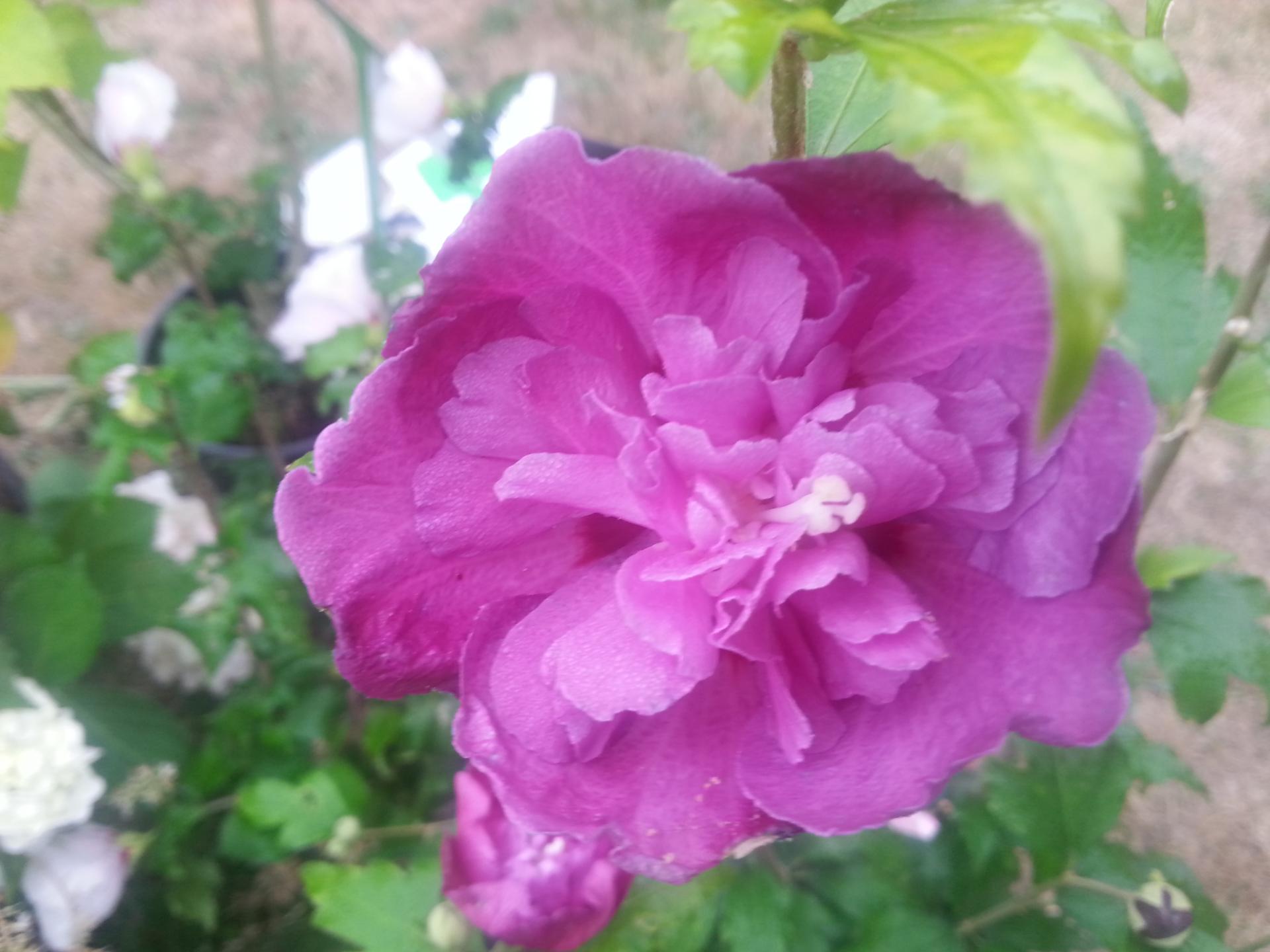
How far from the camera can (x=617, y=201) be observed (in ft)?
0.77

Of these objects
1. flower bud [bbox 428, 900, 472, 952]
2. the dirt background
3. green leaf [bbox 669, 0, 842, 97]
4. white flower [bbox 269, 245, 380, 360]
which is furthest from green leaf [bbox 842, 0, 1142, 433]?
the dirt background

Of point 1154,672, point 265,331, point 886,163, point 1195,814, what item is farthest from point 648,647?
point 1195,814

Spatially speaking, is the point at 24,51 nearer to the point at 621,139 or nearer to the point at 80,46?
the point at 80,46

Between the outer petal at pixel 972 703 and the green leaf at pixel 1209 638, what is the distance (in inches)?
9.4

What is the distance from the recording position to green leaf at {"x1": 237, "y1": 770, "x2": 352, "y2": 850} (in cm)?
67

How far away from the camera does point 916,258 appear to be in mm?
242

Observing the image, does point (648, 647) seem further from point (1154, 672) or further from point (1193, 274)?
point (1154, 672)

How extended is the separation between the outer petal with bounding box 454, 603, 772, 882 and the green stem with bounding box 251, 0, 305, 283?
69 cm

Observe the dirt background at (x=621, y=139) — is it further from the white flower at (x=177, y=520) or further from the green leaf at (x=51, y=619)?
the green leaf at (x=51, y=619)

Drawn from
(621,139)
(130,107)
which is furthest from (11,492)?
(621,139)

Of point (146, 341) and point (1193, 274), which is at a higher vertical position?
point (1193, 274)

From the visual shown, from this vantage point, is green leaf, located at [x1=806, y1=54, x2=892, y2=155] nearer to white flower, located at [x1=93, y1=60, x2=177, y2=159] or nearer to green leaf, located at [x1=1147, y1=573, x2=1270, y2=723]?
green leaf, located at [x1=1147, y1=573, x2=1270, y2=723]

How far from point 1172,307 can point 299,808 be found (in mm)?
612

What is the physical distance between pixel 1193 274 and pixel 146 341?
98 centimetres
